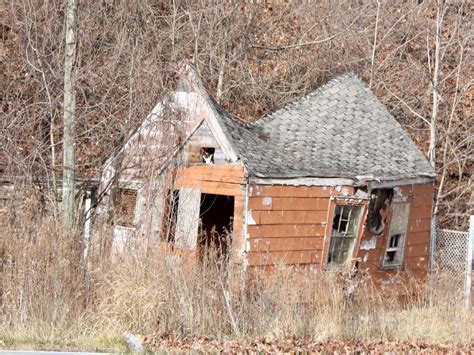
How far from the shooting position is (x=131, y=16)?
22.9 metres

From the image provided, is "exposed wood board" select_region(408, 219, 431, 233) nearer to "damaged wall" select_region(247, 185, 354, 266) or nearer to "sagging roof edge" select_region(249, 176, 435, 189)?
"sagging roof edge" select_region(249, 176, 435, 189)

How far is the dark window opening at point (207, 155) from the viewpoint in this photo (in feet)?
49.4

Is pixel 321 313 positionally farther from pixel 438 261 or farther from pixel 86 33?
pixel 86 33

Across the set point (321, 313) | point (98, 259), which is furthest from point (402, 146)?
point (98, 259)

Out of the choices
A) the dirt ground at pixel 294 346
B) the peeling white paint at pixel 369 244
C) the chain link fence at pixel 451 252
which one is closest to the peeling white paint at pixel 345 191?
the peeling white paint at pixel 369 244

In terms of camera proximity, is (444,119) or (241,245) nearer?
(241,245)

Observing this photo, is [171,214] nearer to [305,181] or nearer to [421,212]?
[305,181]

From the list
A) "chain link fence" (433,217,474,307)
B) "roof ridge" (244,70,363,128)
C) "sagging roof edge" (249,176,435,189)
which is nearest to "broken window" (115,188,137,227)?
"roof ridge" (244,70,363,128)

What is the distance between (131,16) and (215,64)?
8.94 ft

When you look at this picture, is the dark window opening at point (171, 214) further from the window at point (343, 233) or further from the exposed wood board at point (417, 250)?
the exposed wood board at point (417, 250)

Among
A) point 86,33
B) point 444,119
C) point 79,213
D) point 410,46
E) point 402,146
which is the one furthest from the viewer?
point 410,46

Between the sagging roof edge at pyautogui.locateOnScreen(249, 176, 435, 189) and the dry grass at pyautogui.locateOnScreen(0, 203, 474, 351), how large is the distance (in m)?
2.67

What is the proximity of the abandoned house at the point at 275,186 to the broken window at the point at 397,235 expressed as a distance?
0.03 metres

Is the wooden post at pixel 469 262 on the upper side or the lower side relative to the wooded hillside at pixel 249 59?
lower
